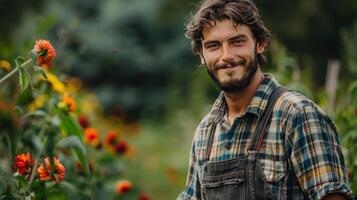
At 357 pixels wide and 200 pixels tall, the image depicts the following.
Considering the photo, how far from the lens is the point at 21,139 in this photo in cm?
326

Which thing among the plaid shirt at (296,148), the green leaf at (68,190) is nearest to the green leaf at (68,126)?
the green leaf at (68,190)

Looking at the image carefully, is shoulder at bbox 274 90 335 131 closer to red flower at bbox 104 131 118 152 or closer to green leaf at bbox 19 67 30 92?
green leaf at bbox 19 67 30 92

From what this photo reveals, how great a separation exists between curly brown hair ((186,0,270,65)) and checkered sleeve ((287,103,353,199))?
407 mm

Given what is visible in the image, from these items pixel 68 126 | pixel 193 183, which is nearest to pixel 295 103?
pixel 193 183

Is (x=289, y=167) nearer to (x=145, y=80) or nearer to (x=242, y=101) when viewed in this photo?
(x=242, y=101)

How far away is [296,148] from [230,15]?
0.54 metres

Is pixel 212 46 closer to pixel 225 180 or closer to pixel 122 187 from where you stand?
pixel 225 180

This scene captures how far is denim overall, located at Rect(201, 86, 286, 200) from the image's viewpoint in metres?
2.38

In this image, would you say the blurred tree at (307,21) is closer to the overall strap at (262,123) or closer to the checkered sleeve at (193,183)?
the checkered sleeve at (193,183)

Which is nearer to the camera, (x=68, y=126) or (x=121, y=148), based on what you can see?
(x=68, y=126)

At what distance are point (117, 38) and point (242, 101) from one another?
986 cm

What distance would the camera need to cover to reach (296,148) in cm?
232

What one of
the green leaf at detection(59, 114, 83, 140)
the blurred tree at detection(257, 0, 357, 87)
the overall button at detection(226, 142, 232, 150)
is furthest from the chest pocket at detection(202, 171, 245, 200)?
the blurred tree at detection(257, 0, 357, 87)

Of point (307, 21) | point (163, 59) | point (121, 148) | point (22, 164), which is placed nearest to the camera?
point (22, 164)
